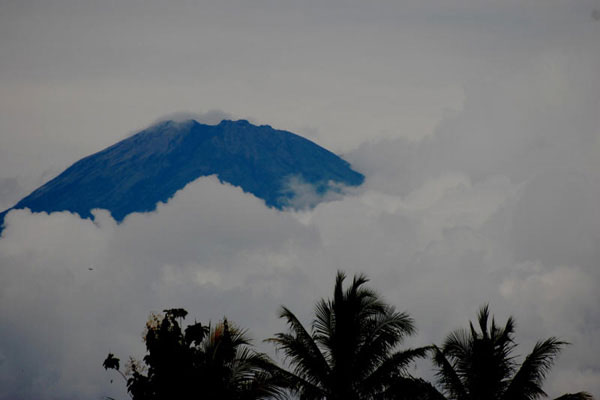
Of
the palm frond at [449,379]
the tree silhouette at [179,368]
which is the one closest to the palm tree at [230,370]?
the tree silhouette at [179,368]

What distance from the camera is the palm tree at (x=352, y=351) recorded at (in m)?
19.9

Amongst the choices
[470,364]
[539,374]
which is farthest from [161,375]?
[539,374]

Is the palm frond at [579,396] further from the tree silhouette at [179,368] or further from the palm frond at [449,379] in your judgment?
the tree silhouette at [179,368]

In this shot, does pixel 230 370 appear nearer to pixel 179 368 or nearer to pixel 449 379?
pixel 179 368

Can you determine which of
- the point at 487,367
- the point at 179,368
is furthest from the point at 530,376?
the point at 179,368

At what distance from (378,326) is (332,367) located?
1.91 m

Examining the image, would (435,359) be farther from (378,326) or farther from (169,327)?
(169,327)

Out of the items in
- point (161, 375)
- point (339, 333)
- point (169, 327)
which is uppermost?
point (339, 333)

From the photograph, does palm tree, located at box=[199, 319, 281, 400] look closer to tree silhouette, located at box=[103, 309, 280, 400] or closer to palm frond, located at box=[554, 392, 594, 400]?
tree silhouette, located at box=[103, 309, 280, 400]

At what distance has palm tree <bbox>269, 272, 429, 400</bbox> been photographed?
19.9m

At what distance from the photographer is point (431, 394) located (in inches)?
794

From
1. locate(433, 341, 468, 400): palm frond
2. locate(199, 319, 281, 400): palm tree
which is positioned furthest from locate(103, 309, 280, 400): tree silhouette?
locate(433, 341, 468, 400): palm frond

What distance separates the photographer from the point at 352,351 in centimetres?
2006

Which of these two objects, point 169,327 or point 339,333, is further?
point 339,333
